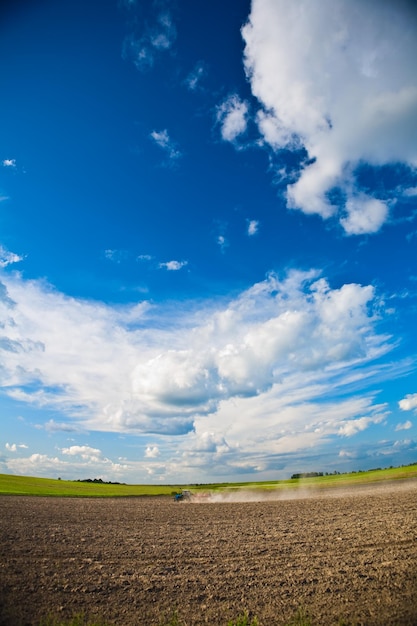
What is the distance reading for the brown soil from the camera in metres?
8.40

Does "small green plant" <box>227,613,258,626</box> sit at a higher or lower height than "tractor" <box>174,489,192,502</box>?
higher

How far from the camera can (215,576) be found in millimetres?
11094

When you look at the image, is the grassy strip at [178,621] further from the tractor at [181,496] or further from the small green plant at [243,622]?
the tractor at [181,496]

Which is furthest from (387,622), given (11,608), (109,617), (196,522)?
(196,522)

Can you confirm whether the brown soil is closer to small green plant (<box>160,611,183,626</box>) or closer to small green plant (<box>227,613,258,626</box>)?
small green plant (<box>160,611,183,626</box>)

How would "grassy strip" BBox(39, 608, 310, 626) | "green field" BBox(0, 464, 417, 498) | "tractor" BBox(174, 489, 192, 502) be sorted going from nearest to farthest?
1. "grassy strip" BBox(39, 608, 310, 626)
2. "tractor" BBox(174, 489, 192, 502)
3. "green field" BBox(0, 464, 417, 498)

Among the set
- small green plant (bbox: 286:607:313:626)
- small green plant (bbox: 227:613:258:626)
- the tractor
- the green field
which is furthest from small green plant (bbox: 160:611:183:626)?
the green field

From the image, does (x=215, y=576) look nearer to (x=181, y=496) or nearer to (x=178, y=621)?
(x=178, y=621)

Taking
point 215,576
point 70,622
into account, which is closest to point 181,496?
point 215,576

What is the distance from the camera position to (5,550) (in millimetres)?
14148

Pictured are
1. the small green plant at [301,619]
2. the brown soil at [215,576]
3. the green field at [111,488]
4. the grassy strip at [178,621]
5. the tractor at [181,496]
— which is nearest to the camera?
the small green plant at [301,619]

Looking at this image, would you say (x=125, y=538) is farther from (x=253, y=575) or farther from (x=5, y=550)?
(x=253, y=575)

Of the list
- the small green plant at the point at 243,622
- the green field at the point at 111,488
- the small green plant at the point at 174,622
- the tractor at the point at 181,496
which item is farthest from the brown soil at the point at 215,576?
the green field at the point at 111,488

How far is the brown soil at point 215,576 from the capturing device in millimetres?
8398
